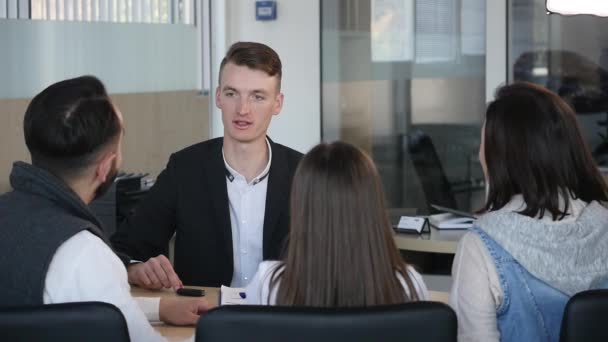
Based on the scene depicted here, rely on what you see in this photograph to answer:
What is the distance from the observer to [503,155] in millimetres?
2432

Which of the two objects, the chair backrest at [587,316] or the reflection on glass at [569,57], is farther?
the reflection on glass at [569,57]

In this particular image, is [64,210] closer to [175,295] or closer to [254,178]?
[175,295]

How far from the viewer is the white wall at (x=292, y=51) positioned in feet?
24.0

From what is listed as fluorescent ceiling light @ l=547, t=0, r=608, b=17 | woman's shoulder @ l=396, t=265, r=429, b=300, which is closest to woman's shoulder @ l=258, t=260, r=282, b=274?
woman's shoulder @ l=396, t=265, r=429, b=300

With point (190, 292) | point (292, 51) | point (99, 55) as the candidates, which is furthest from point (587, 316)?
point (292, 51)

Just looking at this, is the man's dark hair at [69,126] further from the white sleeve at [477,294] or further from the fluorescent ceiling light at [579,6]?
the fluorescent ceiling light at [579,6]

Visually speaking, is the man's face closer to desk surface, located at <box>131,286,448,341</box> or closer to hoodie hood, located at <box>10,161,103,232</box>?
desk surface, located at <box>131,286,448,341</box>

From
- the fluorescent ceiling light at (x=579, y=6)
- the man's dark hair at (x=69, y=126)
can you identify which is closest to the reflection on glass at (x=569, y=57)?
the fluorescent ceiling light at (x=579, y=6)

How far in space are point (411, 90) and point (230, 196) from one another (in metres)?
3.87

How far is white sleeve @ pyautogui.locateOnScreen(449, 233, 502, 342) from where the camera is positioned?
2381 mm

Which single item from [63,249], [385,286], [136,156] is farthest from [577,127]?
[136,156]

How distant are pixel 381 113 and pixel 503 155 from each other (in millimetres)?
4746

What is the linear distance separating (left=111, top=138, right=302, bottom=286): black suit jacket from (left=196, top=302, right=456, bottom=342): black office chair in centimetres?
146

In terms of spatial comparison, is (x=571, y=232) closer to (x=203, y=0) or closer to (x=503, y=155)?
(x=503, y=155)
